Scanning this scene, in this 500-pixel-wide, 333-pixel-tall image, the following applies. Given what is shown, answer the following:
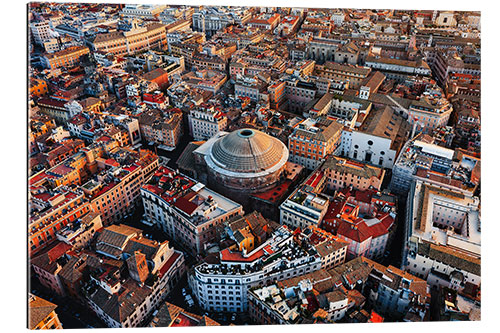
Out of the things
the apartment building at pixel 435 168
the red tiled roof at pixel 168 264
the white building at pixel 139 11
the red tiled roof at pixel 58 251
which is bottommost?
the red tiled roof at pixel 168 264

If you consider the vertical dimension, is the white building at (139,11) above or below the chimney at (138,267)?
above

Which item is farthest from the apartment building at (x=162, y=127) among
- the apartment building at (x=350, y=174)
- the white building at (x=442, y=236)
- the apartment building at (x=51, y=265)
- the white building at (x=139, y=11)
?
the white building at (x=139, y=11)

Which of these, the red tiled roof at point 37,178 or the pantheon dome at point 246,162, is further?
the pantheon dome at point 246,162

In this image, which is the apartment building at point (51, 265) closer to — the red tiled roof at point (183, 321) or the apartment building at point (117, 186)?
the apartment building at point (117, 186)

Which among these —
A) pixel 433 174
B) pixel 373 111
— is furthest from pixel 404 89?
pixel 433 174

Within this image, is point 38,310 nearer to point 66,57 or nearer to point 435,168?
point 435,168

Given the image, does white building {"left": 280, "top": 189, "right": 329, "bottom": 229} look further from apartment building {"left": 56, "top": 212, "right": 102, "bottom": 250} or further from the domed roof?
apartment building {"left": 56, "top": 212, "right": 102, "bottom": 250}

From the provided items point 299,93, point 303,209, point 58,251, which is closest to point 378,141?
point 299,93

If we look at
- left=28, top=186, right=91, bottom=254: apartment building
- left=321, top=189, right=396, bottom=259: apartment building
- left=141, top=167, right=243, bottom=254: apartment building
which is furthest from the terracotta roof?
left=321, top=189, right=396, bottom=259: apartment building
